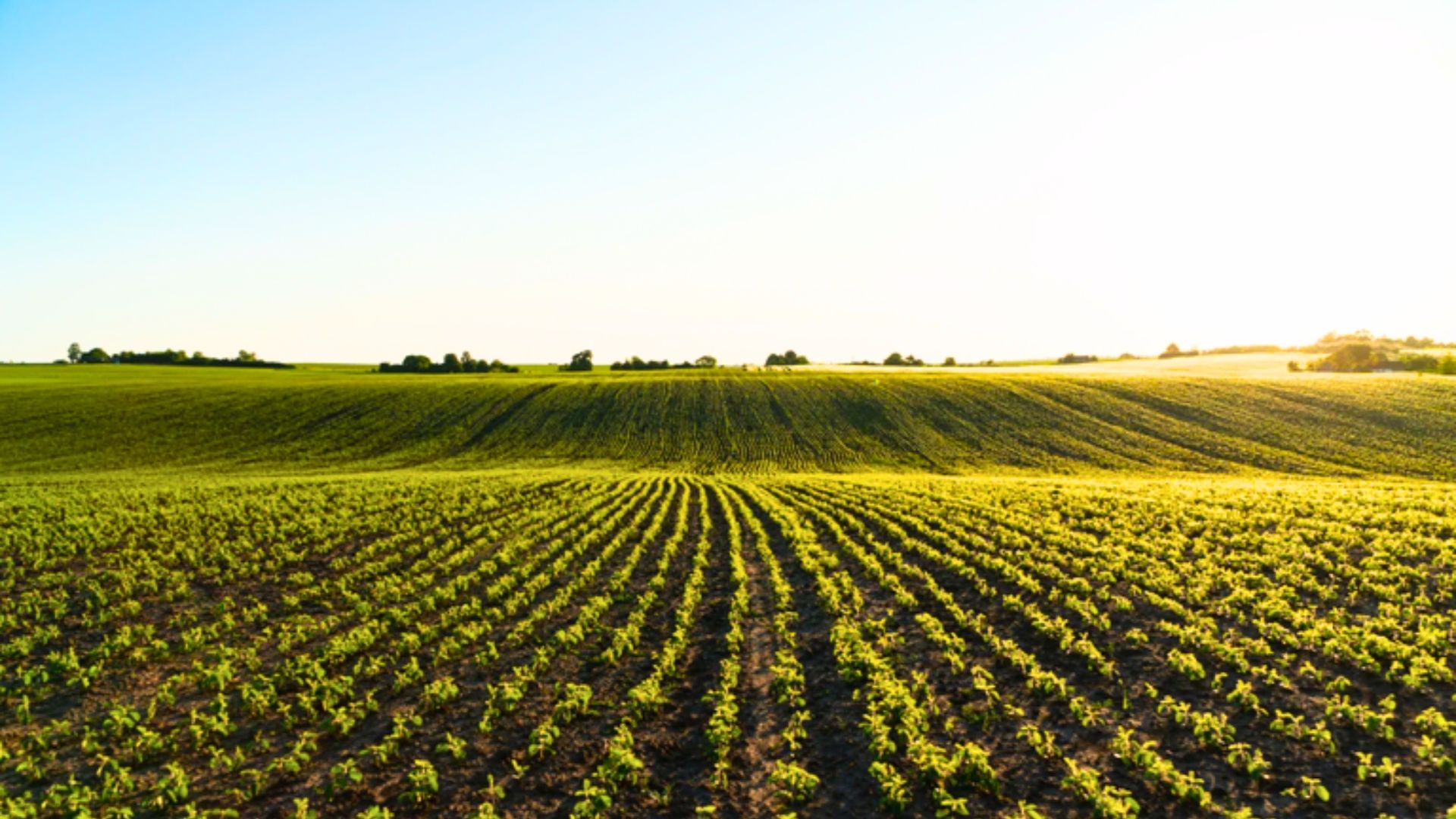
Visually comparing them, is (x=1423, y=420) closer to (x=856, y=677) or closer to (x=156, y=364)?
(x=856, y=677)

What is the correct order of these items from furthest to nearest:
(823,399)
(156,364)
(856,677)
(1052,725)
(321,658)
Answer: (156,364)
(823,399)
(321,658)
(856,677)
(1052,725)

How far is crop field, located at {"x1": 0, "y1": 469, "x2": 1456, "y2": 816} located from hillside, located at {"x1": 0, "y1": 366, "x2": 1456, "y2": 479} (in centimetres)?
2976

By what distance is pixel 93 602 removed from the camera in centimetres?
1855

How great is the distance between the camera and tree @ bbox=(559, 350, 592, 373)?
121 m

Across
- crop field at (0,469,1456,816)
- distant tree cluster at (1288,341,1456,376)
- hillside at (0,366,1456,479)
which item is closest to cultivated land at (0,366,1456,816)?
crop field at (0,469,1456,816)

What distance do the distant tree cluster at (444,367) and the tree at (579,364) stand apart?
7789mm

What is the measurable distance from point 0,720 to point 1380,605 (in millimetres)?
26807

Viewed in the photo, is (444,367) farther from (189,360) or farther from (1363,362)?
(1363,362)

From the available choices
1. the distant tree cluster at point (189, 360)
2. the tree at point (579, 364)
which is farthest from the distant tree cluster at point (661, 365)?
the distant tree cluster at point (189, 360)

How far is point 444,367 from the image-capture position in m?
118

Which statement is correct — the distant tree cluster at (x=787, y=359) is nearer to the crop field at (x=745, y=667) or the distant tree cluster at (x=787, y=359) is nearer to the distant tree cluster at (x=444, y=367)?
the distant tree cluster at (x=444, y=367)

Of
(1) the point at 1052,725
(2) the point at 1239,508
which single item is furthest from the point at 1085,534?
(1) the point at 1052,725

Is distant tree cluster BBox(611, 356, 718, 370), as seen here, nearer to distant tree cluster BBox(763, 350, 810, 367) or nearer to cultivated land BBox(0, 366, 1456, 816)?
distant tree cluster BBox(763, 350, 810, 367)

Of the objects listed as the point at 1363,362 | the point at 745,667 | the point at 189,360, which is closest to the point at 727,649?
the point at 745,667
